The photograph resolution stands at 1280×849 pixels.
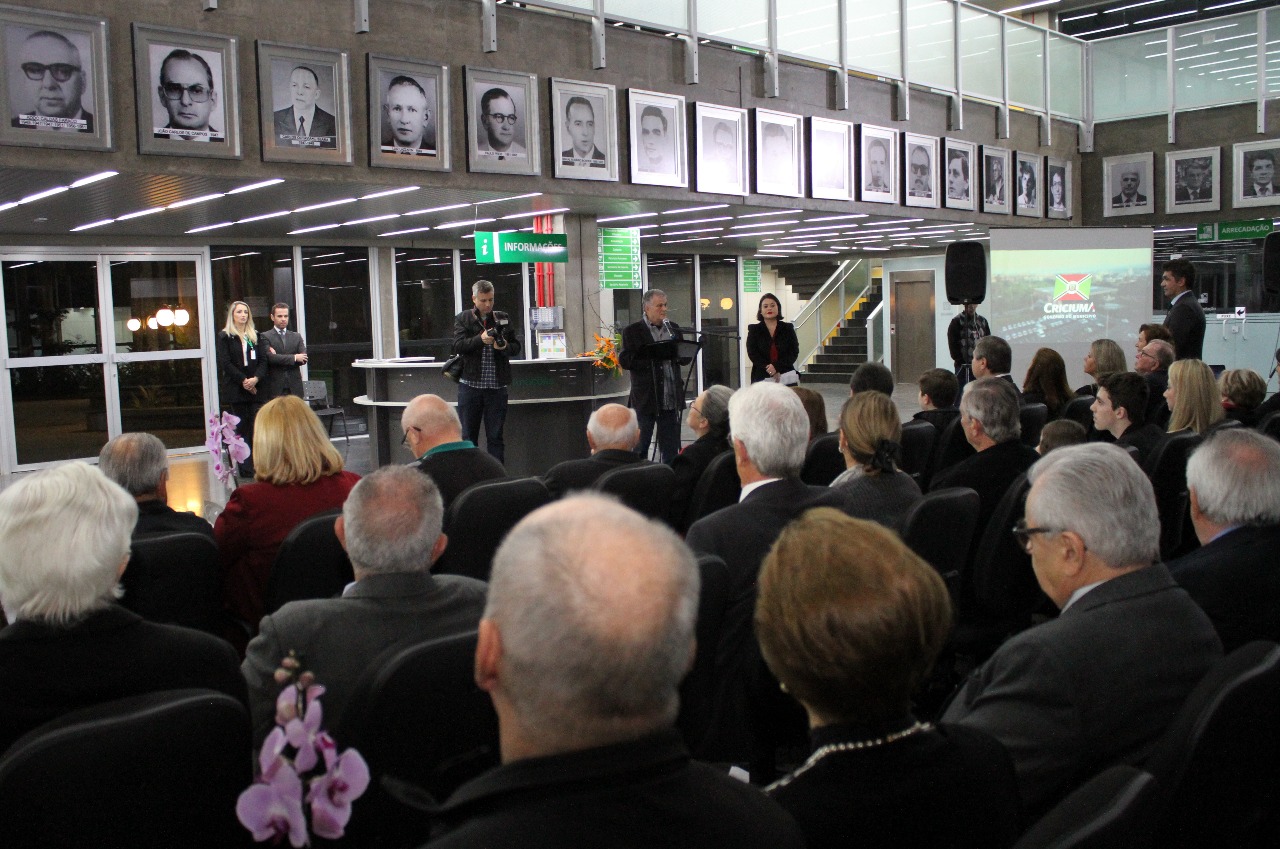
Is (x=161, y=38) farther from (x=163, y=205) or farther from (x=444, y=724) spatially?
(x=444, y=724)

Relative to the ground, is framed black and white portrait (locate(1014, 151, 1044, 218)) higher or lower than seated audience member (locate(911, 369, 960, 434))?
higher

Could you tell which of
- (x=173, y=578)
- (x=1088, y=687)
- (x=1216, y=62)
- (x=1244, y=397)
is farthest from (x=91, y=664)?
(x=1216, y=62)

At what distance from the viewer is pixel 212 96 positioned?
7562 millimetres

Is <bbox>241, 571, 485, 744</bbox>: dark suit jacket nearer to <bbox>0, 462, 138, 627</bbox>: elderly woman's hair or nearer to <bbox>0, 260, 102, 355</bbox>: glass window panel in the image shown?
<bbox>0, 462, 138, 627</bbox>: elderly woman's hair

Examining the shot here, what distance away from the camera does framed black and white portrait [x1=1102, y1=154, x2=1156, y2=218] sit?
15922 mm

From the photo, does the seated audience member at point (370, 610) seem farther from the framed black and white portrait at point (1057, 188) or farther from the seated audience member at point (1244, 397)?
the framed black and white portrait at point (1057, 188)

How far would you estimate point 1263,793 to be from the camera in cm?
174

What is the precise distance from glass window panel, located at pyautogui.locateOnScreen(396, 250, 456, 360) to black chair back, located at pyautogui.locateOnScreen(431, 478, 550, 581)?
11.2 m

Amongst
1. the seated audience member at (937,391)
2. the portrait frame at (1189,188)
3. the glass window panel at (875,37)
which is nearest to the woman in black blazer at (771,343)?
the seated audience member at (937,391)

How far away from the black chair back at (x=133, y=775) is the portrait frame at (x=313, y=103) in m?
7.10

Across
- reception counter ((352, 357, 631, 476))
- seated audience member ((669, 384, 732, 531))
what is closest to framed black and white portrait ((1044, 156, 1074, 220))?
reception counter ((352, 357, 631, 476))

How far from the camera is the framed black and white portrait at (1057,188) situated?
52.5 ft

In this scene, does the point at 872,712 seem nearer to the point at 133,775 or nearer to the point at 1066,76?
the point at 133,775

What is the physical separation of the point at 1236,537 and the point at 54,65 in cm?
731
